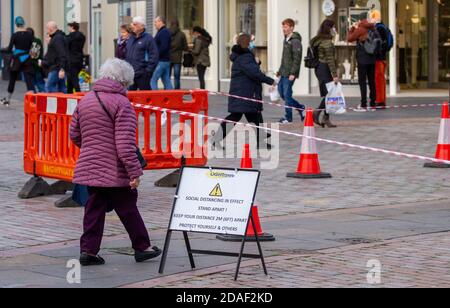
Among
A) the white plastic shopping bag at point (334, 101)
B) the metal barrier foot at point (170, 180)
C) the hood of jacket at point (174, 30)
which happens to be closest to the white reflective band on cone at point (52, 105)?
the metal barrier foot at point (170, 180)

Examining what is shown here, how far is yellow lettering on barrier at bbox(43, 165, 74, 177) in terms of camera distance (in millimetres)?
12133

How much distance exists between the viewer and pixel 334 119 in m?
22.4

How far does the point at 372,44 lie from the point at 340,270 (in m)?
15.9

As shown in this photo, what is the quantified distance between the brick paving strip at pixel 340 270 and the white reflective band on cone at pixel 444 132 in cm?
527

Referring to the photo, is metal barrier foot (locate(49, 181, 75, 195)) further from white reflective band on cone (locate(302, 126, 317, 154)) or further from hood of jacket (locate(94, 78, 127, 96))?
hood of jacket (locate(94, 78, 127, 96))

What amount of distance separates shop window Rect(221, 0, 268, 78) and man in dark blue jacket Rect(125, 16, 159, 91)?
10567 mm

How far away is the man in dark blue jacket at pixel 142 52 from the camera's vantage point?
20.2m

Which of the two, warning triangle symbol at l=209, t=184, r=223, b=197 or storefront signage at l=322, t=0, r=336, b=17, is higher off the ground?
storefront signage at l=322, t=0, r=336, b=17

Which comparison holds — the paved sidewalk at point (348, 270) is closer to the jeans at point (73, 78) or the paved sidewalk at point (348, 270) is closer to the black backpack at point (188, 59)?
the jeans at point (73, 78)

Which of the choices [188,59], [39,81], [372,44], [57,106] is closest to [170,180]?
[57,106]

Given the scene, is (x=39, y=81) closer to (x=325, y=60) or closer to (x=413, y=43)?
(x=325, y=60)

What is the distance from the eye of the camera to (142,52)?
66.6 feet

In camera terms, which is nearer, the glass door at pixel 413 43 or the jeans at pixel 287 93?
the jeans at pixel 287 93

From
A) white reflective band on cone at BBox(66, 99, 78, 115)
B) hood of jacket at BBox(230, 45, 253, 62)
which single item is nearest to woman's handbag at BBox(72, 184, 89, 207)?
white reflective band on cone at BBox(66, 99, 78, 115)
